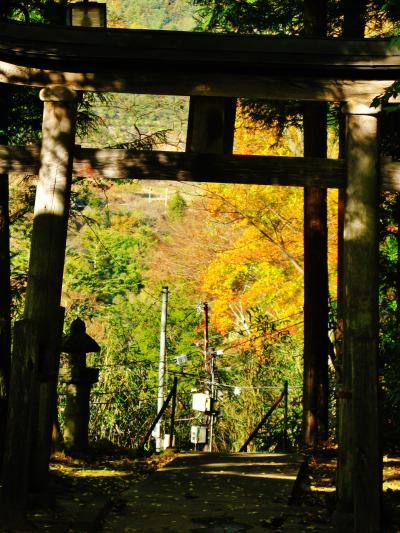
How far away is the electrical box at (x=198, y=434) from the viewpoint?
21.1 metres

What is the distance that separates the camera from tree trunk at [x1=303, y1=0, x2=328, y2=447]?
1241cm

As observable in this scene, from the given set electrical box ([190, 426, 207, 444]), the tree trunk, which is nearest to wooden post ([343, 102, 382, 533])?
the tree trunk

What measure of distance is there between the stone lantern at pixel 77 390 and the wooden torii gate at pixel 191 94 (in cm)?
377

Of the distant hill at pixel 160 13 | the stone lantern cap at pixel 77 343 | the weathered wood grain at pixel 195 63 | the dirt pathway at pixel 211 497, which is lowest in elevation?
the dirt pathway at pixel 211 497

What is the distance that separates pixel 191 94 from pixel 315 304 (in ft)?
19.5

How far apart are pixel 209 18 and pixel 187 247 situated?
1380cm

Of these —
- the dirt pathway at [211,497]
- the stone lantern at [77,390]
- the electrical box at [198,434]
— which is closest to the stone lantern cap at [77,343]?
the stone lantern at [77,390]

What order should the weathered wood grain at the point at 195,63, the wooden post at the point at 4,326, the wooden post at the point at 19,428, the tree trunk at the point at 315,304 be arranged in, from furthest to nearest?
1. the tree trunk at the point at 315,304
2. the wooden post at the point at 4,326
3. the weathered wood grain at the point at 195,63
4. the wooden post at the point at 19,428

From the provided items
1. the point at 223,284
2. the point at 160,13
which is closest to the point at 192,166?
the point at 223,284

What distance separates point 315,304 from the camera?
1238cm

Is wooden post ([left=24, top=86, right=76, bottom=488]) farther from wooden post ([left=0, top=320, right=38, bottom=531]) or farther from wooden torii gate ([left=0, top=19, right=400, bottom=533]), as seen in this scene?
wooden post ([left=0, top=320, right=38, bottom=531])

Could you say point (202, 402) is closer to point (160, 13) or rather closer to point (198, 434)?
point (198, 434)

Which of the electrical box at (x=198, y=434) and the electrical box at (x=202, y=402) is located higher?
the electrical box at (x=202, y=402)

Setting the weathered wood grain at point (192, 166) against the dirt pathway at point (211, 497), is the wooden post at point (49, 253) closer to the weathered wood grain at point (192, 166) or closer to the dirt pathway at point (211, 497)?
the weathered wood grain at point (192, 166)
